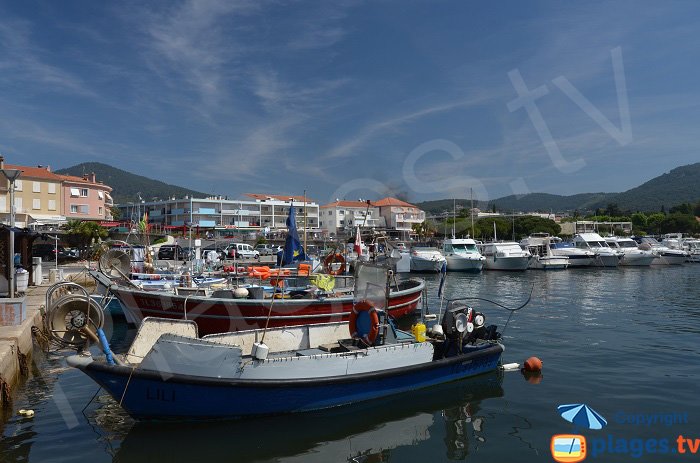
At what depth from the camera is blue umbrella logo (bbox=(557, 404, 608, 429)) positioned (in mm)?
8703

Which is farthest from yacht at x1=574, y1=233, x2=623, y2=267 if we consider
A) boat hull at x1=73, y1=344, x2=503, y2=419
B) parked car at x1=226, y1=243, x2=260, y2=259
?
boat hull at x1=73, y1=344, x2=503, y2=419

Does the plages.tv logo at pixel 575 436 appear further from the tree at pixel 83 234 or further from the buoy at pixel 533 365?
the tree at pixel 83 234

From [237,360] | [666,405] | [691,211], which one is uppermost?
[691,211]

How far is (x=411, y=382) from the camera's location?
10.1 meters

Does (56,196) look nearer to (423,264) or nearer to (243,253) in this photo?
(243,253)

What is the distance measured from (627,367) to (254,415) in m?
9.04

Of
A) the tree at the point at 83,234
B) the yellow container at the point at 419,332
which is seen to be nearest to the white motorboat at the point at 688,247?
the yellow container at the point at 419,332

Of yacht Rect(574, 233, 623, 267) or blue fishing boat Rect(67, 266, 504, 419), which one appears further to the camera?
yacht Rect(574, 233, 623, 267)

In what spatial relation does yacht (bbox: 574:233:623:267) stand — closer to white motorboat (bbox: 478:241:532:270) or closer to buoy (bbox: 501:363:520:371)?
white motorboat (bbox: 478:241:532:270)

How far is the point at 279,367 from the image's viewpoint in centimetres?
876

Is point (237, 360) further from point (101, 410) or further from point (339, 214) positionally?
point (339, 214)

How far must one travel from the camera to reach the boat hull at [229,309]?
14461mm

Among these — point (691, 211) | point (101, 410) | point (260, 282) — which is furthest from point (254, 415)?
point (691, 211)

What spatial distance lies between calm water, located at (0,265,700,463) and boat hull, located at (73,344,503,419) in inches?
9.0
